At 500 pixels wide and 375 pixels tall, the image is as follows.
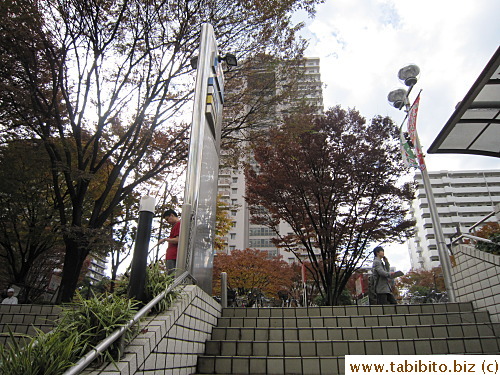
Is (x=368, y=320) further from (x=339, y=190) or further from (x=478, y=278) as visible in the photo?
(x=339, y=190)

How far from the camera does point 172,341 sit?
266 cm

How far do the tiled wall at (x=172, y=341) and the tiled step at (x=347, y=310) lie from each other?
39.4 inches

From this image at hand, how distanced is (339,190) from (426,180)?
10.6 ft

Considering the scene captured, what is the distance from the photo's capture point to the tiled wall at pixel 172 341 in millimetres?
2053

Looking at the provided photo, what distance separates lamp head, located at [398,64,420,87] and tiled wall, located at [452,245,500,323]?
4639mm

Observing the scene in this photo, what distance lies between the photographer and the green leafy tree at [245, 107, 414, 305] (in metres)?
10.6

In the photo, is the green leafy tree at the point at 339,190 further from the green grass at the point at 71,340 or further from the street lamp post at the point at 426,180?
the green grass at the point at 71,340

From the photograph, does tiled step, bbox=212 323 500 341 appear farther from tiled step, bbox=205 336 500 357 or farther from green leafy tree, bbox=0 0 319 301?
green leafy tree, bbox=0 0 319 301

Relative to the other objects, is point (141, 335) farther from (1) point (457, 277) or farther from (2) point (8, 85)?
(2) point (8, 85)

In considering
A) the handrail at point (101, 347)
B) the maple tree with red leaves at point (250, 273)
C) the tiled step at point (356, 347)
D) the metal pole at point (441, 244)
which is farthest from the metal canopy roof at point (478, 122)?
the maple tree with red leaves at point (250, 273)

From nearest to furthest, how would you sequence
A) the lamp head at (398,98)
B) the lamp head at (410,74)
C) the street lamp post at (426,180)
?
the street lamp post at (426,180) → the lamp head at (410,74) → the lamp head at (398,98)

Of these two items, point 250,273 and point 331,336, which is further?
point 250,273

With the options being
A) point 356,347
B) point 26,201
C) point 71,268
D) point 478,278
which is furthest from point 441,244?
point 26,201

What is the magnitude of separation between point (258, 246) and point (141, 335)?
156ft
